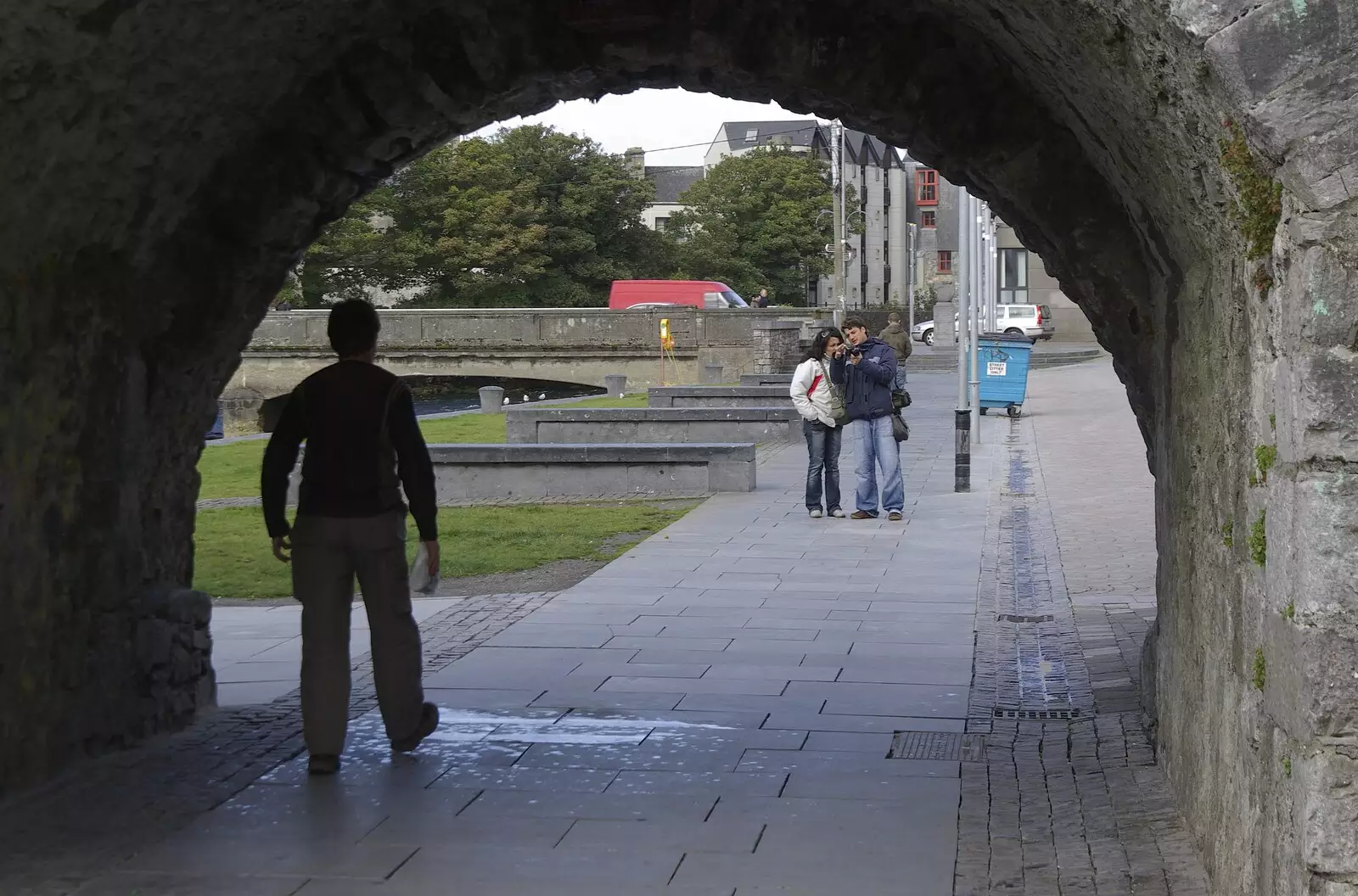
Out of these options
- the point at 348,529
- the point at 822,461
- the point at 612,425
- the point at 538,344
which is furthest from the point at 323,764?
the point at 538,344

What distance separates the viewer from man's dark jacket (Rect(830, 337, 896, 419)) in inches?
535

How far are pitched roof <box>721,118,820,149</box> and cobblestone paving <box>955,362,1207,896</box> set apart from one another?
89.4 meters

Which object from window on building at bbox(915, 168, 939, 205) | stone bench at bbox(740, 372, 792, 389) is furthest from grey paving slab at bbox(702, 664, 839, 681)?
window on building at bbox(915, 168, 939, 205)

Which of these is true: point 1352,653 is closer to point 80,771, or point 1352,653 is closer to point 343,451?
point 343,451

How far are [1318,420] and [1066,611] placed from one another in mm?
6243

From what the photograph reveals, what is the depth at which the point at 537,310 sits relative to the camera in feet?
150

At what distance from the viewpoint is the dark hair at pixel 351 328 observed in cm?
629

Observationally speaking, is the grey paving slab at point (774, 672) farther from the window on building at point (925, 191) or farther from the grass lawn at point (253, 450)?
the window on building at point (925, 191)

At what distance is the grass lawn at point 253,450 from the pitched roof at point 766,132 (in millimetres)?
73568

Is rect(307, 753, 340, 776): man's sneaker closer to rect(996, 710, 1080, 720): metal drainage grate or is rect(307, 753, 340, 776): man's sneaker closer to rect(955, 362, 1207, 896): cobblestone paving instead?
rect(955, 362, 1207, 896): cobblestone paving

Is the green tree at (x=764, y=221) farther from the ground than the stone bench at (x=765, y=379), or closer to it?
farther from the ground

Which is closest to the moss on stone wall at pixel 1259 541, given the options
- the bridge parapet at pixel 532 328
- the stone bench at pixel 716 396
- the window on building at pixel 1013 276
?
the stone bench at pixel 716 396

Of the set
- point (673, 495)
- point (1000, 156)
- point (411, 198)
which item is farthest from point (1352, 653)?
point (411, 198)

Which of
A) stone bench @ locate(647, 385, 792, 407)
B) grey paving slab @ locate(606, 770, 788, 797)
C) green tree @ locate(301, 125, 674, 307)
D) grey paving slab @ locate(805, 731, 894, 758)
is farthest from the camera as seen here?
green tree @ locate(301, 125, 674, 307)
